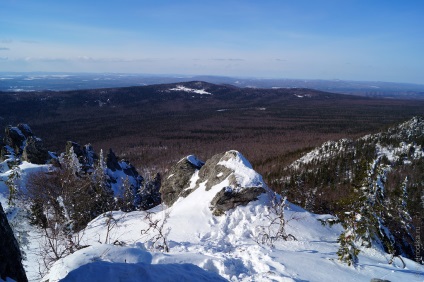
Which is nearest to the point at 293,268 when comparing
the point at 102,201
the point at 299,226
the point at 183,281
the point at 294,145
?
the point at 183,281

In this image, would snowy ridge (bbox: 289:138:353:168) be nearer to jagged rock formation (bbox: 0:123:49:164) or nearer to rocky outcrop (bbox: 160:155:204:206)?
rocky outcrop (bbox: 160:155:204:206)

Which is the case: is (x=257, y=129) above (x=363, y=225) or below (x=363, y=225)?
below

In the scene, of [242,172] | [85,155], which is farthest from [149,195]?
[242,172]

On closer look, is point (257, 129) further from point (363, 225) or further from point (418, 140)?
point (363, 225)

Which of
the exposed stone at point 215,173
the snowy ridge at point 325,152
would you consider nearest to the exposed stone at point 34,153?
the exposed stone at point 215,173

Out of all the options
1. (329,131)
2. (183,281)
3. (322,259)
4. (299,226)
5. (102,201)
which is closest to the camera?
(183,281)

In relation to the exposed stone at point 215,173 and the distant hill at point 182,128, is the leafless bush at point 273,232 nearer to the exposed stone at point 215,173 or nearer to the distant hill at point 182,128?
the exposed stone at point 215,173
